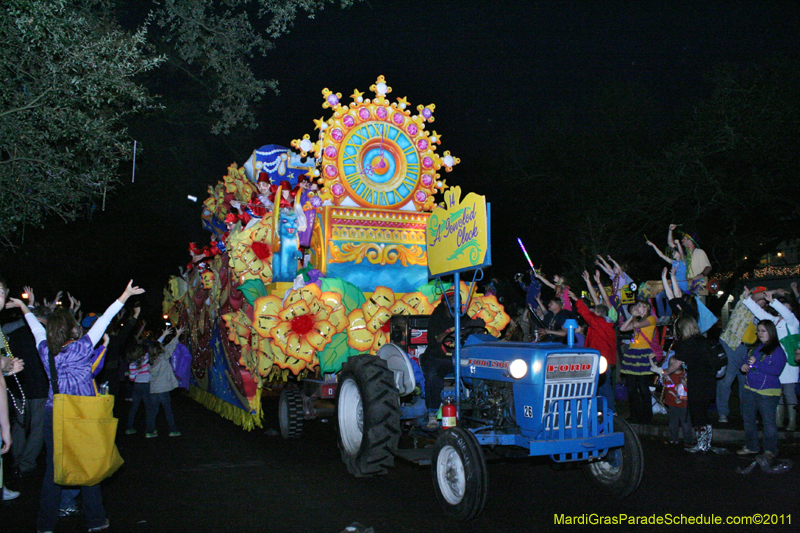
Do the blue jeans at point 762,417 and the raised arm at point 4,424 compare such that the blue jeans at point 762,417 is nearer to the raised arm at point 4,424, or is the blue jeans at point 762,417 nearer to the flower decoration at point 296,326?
the flower decoration at point 296,326

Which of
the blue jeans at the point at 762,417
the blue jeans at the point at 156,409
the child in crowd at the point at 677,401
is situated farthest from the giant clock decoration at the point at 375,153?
the blue jeans at the point at 762,417

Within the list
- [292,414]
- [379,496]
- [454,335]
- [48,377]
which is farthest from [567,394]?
[292,414]

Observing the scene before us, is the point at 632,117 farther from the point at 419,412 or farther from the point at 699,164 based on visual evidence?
the point at 419,412

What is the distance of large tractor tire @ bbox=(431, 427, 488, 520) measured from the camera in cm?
462

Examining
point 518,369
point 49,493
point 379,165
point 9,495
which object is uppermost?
point 379,165

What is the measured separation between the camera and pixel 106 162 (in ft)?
30.8

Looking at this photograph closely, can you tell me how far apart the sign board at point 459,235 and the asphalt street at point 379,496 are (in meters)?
1.75

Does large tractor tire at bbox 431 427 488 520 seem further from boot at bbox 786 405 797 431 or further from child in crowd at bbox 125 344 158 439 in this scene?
boot at bbox 786 405 797 431

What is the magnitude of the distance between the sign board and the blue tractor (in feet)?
2.53

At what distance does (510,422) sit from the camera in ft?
17.6

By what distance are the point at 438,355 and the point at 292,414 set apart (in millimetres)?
3218

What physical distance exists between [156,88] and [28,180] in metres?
11.1

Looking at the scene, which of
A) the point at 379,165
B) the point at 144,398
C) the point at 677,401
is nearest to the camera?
the point at 677,401

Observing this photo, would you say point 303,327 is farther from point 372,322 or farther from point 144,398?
point 144,398
